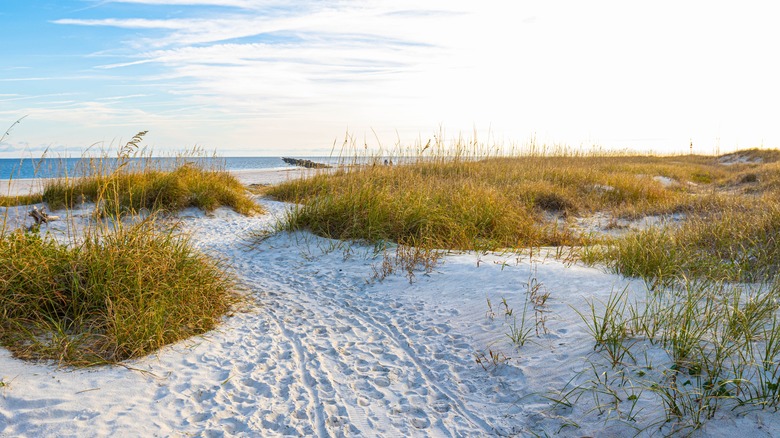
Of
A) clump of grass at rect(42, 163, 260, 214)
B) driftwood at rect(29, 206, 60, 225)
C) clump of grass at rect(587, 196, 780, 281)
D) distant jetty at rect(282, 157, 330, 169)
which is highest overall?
distant jetty at rect(282, 157, 330, 169)

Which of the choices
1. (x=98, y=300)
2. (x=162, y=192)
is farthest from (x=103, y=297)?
(x=162, y=192)

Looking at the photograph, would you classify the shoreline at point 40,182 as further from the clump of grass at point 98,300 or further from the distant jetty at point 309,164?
the clump of grass at point 98,300

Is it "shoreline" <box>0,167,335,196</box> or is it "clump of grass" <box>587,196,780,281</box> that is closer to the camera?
"clump of grass" <box>587,196,780,281</box>

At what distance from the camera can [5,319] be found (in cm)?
371

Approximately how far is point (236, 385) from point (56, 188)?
858 cm

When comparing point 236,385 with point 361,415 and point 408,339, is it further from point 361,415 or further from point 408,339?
point 408,339

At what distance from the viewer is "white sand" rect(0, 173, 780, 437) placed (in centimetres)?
282

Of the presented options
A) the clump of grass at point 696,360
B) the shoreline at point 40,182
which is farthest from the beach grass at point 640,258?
the shoreline at point 40,182

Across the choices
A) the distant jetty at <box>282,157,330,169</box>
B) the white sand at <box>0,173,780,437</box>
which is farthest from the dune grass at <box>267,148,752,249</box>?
the white sand at <box>0,173,780,437</box>

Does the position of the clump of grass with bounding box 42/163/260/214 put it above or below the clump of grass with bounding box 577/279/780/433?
above

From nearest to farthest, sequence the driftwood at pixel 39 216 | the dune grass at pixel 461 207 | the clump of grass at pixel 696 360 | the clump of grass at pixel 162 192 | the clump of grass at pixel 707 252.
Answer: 1. the clump of grass at pixel 696 360
2. the clump of grass at pixel 707 252
3. the dune grass at pixel 461 207
4. the driftwood at pixel 39 216
5. the clump of grass at pixel 162 192

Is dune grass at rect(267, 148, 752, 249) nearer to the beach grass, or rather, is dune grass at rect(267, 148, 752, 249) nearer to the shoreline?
the beach grass

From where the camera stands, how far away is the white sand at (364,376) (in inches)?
111

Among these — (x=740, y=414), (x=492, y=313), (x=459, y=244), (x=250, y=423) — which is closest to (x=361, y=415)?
(x=250, y=423)
